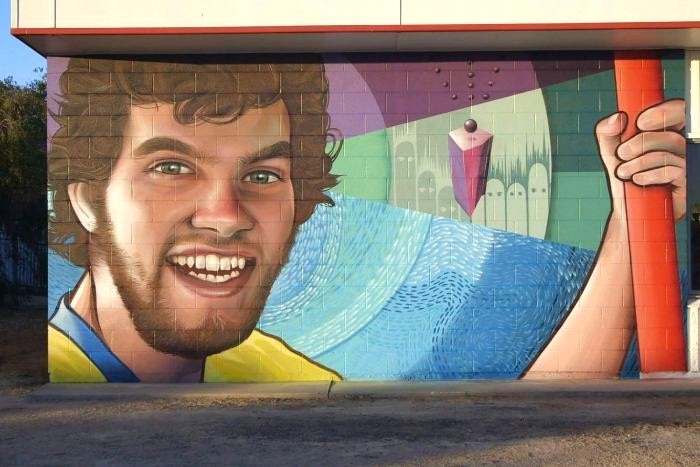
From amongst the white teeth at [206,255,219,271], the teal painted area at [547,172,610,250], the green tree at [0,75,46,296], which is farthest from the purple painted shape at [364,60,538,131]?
the green tree at [0,75,46,296]

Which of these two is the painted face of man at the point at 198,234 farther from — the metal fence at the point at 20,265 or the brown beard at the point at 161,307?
the metal fence at the point at 20,265

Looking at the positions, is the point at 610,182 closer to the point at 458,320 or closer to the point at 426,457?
the point at 458,320

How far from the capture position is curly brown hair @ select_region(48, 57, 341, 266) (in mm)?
11500

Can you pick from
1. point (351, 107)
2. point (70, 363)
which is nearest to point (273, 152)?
point (351, 107)

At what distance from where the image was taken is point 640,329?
11477 mm

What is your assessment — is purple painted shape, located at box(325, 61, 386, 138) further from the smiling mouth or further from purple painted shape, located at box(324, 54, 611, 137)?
the smiling mouth

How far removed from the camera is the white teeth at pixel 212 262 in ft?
37.7

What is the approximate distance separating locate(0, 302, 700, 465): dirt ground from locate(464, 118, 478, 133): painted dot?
3.28 metres

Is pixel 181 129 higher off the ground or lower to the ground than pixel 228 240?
higher

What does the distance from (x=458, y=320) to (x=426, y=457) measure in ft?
12.4

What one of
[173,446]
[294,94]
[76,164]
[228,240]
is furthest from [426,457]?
[76,164]

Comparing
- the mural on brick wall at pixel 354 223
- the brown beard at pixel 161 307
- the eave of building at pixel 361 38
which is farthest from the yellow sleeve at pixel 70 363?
the eave of building at pixel 361 38

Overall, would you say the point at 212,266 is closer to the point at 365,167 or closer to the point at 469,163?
the point at 365,167

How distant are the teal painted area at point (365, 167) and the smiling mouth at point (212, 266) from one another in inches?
59.0
